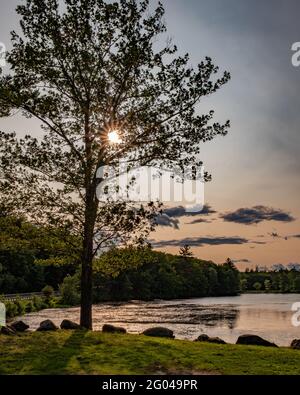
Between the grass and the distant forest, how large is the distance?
434 centimetres

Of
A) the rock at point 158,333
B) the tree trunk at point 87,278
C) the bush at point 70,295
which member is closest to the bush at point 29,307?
the bush at point 70,295

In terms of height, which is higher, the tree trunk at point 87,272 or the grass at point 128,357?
the tree trunk at point 87,272

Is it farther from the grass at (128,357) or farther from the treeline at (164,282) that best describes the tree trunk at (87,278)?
the treeline at (164,282)

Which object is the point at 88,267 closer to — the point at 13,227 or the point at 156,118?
the point at 13,227

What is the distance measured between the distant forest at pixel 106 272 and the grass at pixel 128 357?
4.34 metres

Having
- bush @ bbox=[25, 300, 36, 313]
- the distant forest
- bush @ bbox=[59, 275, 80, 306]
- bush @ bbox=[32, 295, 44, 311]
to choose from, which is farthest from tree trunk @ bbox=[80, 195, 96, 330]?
bush @ bbox=[59, 275, 80, 306]

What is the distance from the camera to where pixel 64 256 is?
22422 millimetres

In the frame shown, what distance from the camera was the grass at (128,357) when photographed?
1331 cm

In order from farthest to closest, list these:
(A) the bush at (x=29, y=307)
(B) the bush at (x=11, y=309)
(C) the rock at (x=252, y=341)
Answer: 1. (A) the bush at (x=29, y=307)
2. (B) the bush at (x=11, y=309)
3. (C) the rock at (x=252, y=341)

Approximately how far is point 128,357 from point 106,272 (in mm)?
8110

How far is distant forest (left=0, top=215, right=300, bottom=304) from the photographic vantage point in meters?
21.7

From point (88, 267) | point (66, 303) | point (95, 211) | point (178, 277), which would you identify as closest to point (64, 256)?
point (88, 267)

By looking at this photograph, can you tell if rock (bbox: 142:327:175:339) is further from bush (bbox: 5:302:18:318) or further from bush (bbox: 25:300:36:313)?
bush (bbox: 25:300:36:313)

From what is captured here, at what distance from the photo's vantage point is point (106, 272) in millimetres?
22766
